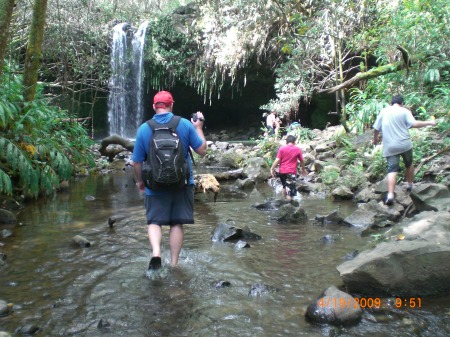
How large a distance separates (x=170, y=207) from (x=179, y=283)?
0.69m

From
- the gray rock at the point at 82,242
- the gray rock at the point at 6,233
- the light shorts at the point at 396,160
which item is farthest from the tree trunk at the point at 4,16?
the light shorts at the point at 396,160

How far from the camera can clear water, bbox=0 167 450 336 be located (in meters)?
2.72

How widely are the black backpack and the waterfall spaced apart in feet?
61.4

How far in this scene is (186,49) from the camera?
22562mm

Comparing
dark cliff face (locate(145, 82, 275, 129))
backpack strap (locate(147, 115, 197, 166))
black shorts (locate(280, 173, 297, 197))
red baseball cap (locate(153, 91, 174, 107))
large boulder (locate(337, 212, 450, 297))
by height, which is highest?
dark cliff face (locate(145, 82, 275, 129))

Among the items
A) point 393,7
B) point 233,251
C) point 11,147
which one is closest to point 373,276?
point 233,251

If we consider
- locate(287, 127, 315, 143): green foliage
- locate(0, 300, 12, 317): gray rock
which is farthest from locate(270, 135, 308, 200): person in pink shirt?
locate(287, 127, 315, 143): green foliage

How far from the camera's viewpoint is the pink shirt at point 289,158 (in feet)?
25.2

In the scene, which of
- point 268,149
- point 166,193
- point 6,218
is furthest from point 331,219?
point 268,149

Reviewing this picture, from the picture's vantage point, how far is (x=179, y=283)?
3.52 metres

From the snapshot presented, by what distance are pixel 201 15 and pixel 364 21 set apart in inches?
430

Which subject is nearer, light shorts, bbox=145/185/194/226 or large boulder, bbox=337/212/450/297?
large boulder, bbox=337/212/450/297

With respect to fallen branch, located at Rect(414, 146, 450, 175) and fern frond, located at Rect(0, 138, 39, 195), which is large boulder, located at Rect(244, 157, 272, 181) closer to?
fallen branch, located at Rect(414, 146, 450, 175)
